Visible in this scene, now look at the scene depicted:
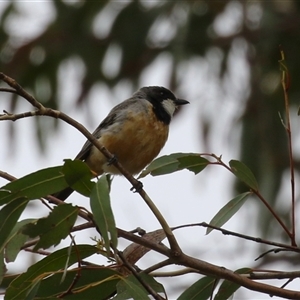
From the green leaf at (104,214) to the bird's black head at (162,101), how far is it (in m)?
1.86

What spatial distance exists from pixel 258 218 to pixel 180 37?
1.47 metres

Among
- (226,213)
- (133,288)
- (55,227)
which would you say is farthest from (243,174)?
(55,227)

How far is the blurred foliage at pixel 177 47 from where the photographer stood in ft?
18.8

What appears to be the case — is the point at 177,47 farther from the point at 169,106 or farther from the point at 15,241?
the point at 15,241

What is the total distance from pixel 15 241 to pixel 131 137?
1509mm

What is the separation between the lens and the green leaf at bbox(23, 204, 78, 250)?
2.30 metres

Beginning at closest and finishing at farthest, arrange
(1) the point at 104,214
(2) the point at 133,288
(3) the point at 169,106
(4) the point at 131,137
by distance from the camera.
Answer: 1. (1) the point at 104,214
2. (2) the point at 133,288
3. (4) the point at 131,137
4. (3) the point at 169,106

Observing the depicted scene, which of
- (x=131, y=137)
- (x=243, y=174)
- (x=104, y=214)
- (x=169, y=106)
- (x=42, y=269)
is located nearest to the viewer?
(x=104, y=214)

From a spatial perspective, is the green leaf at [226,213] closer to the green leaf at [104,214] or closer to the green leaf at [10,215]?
the green leaf at [104,214]

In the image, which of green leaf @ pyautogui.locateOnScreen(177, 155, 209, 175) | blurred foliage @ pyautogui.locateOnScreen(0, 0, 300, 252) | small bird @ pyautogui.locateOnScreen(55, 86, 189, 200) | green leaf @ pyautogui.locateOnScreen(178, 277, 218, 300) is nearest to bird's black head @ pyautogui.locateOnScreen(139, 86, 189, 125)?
small bird @ pyautogui.locateOnScreen(55, 86, 189, 200)

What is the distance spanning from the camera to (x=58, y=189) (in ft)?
7.86

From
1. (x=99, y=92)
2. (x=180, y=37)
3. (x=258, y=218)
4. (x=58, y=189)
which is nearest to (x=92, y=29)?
(x=99, y=92)

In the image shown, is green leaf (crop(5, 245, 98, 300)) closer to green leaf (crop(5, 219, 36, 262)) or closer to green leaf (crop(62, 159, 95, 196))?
green leaf (crop(5, 219, 36, 262))

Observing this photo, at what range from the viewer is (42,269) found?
2434 millimetres
